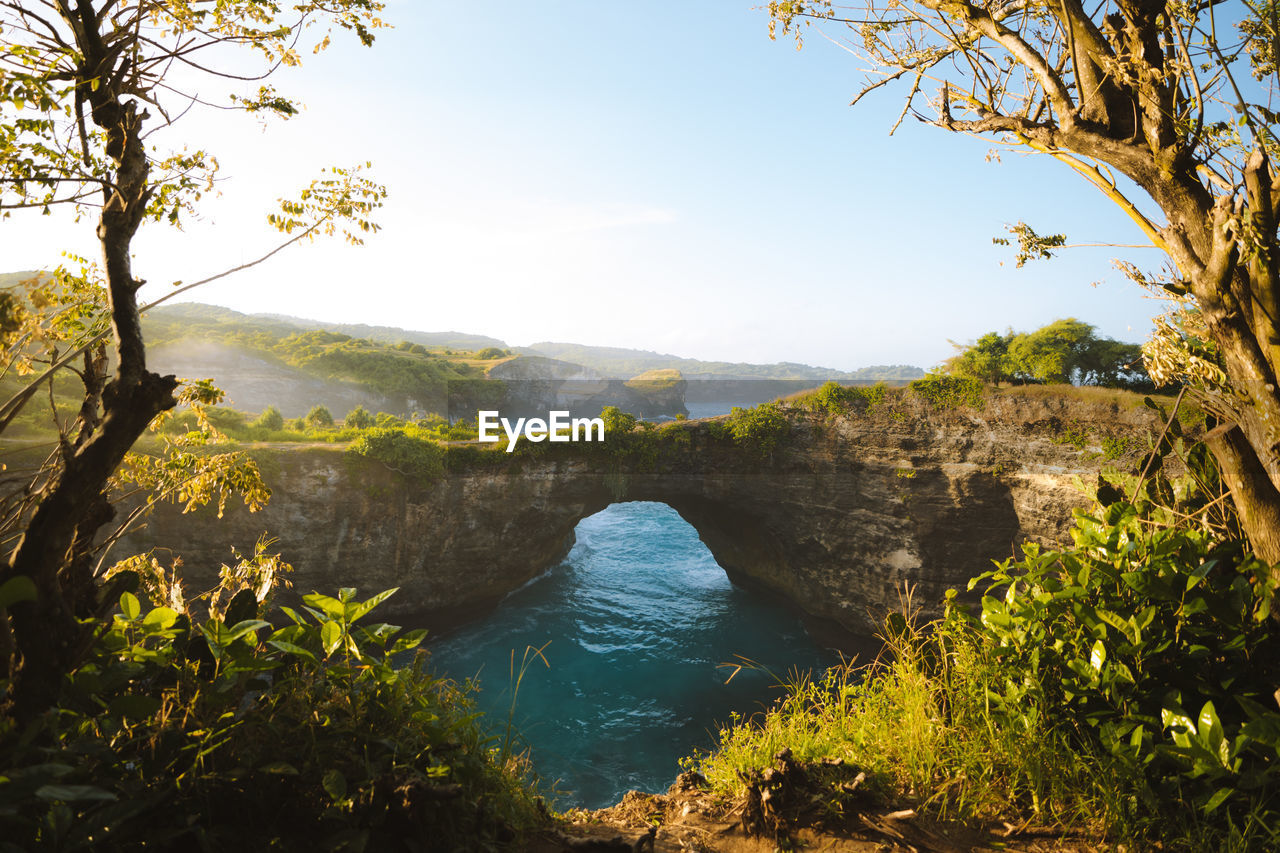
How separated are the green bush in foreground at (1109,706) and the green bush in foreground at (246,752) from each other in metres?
1.73

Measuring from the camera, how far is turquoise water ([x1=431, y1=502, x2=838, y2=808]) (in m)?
12.6

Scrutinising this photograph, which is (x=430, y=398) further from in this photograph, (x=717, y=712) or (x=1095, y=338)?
(x=1095, y=338)

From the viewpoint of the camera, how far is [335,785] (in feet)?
5.99

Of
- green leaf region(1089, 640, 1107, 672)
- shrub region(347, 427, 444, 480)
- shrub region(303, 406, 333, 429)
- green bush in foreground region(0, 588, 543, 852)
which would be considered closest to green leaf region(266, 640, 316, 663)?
green bush in foreground region(0, 588, 543, 852)

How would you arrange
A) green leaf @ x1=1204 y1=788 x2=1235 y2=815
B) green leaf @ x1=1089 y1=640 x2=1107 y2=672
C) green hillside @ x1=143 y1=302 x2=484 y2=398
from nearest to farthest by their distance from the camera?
1. green leaf @ x1=1204 y1=788 x2=1235 y2=815
2. green leaf @ x1=1089 y1=640 x2=1107 y2=672
3. green hillside @ x1=143 y1=302 x2=484 y2=398

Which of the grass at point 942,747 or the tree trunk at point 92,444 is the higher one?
the tree trunk at point 92,444

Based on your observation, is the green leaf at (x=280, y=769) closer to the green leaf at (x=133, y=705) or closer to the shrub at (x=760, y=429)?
the green leaf at (x=133, y=705)

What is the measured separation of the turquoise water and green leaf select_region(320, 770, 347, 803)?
311 inches

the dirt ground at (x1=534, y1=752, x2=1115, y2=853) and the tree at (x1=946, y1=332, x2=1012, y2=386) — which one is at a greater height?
the tree at (x1=946, y1=332, x2=1012, y2=386)

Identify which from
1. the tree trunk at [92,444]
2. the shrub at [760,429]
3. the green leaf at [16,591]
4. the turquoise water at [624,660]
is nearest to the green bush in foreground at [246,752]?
the tree trunk at [92,444]

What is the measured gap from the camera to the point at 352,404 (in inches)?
2019

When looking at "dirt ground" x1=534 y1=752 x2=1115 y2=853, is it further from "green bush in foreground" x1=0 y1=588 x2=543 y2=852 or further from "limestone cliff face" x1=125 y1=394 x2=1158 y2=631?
"limestone cliff face" x1=125 y1=394 x2=1158 y2=631

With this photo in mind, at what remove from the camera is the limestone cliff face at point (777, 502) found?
A: 48.7 feet

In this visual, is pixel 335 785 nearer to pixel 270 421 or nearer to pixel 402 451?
pixel 402 451
